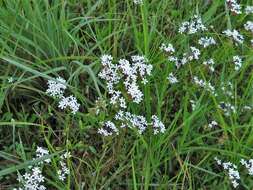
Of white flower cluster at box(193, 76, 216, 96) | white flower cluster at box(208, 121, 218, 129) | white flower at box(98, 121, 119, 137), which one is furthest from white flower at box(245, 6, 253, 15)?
white flower at box(98, 121, 119, 137)

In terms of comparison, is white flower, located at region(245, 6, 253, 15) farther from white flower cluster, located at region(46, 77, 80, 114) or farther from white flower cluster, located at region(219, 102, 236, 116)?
white flower cluster, located at region(46, 77, 80, 114)

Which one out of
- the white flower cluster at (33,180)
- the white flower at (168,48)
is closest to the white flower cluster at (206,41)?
the white flower at (168,48)

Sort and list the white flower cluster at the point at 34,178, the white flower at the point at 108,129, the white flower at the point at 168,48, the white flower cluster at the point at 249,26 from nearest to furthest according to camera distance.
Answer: the white flower cluster at the point at 34,178
the white flower at the point at 108,129
the white flower at the point at 168,48
the white flower cluster at the point at 249,26

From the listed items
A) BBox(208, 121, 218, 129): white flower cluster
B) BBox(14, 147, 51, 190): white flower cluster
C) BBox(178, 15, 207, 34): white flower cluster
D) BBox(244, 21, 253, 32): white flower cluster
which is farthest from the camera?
BBox(244, 21, 253, 32): white flower cluster

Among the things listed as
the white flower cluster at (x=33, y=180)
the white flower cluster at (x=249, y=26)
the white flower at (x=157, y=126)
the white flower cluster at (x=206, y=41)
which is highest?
the white flower cluster at (x=249, y=26)

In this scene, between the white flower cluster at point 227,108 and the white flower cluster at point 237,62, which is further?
the white flower cluster at point 237,62

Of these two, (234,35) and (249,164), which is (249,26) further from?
(249,164)

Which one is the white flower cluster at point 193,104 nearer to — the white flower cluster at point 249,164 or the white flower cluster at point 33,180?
the white flower cluster at point 249,164
